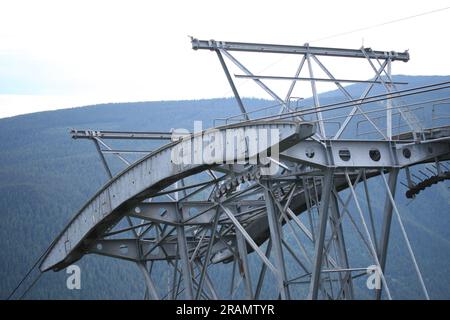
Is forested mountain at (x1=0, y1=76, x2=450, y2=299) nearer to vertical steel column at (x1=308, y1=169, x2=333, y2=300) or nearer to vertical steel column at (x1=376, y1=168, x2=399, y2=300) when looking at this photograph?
vertical steel column at (x1=376, y1=168, x2=399, y2=300)

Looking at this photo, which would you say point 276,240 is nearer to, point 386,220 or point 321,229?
point 321,229

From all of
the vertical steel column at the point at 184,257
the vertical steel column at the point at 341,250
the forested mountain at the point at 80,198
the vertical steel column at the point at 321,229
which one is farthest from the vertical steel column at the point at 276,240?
the forested mountain at the point at 80,198

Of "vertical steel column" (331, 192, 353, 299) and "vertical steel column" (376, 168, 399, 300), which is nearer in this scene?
"vertical steel column" (376, 168, 399, 300)

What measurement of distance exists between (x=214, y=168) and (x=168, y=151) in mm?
1561

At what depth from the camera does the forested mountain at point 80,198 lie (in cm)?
10369

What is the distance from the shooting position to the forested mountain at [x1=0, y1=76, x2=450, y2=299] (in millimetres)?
103688

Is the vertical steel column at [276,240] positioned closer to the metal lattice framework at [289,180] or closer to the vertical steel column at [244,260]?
the metal lattice framework at [289,180]

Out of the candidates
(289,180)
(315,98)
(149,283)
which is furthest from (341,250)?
(149,283)

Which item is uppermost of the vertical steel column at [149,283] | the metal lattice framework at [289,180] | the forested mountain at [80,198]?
the forested mountain at [80,198]

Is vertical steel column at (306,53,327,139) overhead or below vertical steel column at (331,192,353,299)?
overhead

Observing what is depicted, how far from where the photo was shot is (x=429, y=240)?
164m

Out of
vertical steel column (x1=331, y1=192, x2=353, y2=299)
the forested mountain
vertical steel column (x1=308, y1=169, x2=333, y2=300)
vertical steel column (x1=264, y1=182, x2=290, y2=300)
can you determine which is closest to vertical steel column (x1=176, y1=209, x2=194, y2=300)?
vertical steel column (x1=331, y1=192, x2=353, y2=299)
